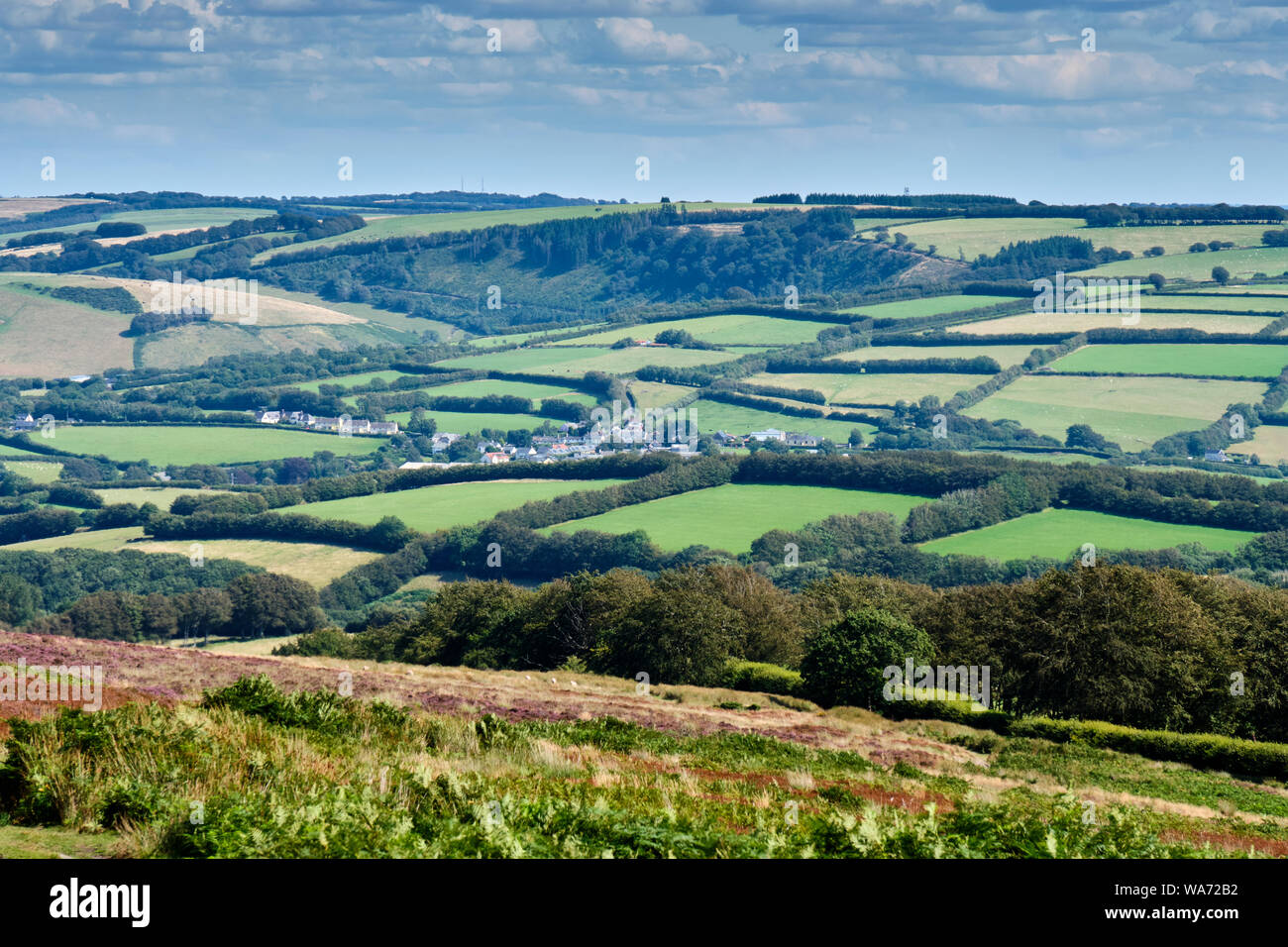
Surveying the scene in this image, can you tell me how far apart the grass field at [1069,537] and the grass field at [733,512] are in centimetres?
1311

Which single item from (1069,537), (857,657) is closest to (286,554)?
(1069,537)

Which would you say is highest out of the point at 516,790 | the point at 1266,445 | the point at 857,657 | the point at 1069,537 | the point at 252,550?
the point at 516,790

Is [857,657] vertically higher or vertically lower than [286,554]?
higher

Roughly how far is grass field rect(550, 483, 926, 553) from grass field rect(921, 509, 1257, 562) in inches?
516

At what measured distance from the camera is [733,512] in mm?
153375

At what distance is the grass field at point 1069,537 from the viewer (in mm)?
127062

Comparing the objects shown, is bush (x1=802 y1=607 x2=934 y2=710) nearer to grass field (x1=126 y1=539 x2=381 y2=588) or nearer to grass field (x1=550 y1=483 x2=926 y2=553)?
grass field (x1=550 y1=483 x2=926 y2=553)

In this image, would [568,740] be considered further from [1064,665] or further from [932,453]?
[932,453]

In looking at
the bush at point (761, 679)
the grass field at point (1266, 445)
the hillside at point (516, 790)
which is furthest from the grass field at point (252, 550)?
the grass field at point (1266, 445)

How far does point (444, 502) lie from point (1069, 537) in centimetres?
7850

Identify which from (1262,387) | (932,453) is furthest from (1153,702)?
(1262,387)

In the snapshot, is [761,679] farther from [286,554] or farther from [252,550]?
[252,550]

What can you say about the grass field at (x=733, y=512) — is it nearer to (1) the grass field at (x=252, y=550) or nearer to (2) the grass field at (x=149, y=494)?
(1) the grass field at (x=252, y=550)
